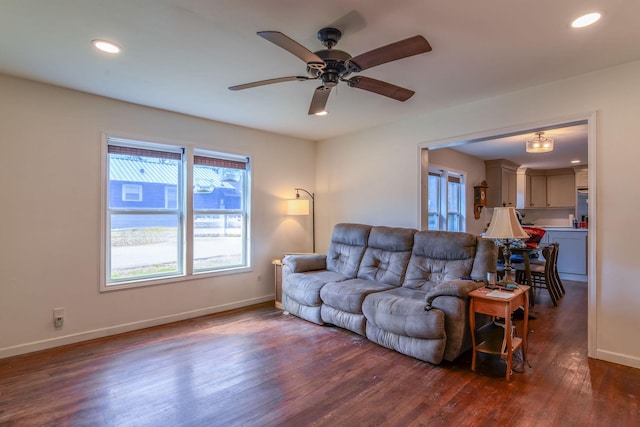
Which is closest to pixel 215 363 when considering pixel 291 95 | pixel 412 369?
pixel 412 369

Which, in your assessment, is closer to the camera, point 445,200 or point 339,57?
point 339,57

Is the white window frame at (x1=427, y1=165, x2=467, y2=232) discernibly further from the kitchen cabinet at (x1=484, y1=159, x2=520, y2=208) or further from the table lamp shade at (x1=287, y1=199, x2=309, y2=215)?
the table lamp shade at (x1=287, y1=199, x2=309, y2=215)

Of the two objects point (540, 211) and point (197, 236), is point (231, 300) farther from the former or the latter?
point (540, 211)

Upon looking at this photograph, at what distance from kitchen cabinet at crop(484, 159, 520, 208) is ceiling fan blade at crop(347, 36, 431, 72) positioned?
588cm

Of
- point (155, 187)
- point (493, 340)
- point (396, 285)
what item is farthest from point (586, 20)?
point (155, 187)

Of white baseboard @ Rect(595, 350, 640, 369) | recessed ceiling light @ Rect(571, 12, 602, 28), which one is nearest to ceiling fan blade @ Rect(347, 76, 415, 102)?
recessed ceiling light @ Rect(571, 12, 602, 28)

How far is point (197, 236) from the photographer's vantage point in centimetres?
441

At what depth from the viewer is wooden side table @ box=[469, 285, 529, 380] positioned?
2652 mm

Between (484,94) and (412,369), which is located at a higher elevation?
(484,94)

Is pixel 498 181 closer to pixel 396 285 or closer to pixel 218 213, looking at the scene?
pixel 396 285

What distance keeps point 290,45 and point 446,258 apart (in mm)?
2689

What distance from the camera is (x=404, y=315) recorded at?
9.87 ft

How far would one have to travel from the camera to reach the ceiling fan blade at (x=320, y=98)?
2570mm

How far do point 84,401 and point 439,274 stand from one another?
325 centimetres
